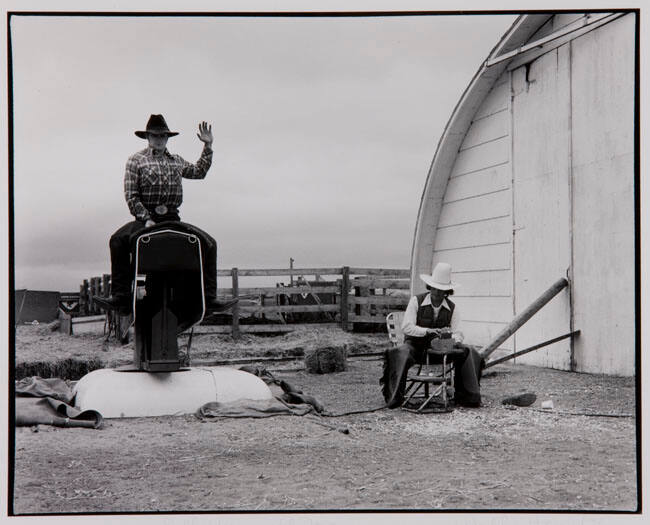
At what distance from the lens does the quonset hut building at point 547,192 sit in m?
8.22

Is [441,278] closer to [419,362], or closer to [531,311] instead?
[419,362]

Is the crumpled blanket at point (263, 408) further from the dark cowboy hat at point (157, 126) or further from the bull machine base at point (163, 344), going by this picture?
the dark cowboy hat at point (157, 126)

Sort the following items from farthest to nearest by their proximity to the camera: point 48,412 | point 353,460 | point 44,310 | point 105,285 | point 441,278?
point 105,285 → point 44,310 → point 441,278 → point 48,412 → point 353,460

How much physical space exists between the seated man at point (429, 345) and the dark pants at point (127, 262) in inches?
69.1

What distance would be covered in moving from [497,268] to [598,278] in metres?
1.92

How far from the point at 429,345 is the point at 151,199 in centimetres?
278

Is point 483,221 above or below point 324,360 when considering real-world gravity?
above

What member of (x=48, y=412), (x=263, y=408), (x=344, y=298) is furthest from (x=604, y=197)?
(x=344, y=298)

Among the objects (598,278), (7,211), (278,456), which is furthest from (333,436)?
(598,278)

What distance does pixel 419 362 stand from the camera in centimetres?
741

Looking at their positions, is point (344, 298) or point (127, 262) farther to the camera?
point (344, 298)

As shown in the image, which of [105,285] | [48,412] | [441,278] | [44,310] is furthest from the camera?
[105,285]

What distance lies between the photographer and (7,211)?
14.8 feet

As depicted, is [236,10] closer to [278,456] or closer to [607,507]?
[278,456]
